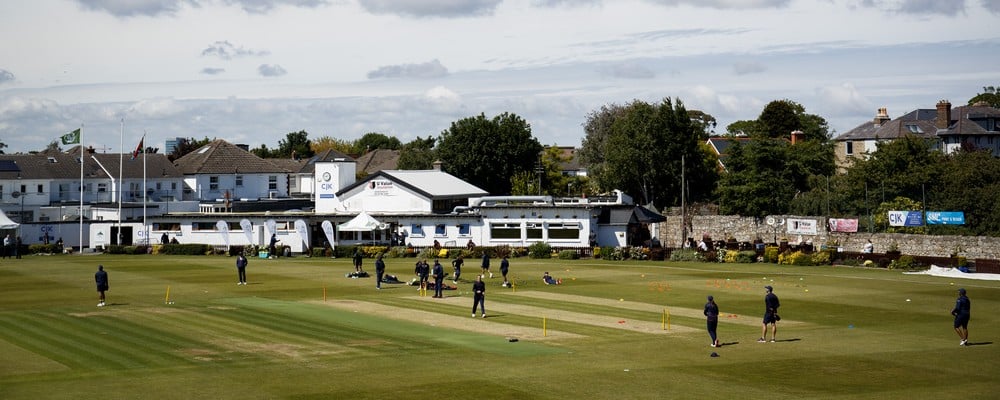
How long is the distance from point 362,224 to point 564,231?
15.8 meters

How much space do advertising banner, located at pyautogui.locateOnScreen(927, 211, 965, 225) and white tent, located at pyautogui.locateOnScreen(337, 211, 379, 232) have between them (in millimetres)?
40779

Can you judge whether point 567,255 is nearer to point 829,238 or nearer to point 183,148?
point 829,238

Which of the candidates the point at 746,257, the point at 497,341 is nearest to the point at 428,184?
the point at 746,257

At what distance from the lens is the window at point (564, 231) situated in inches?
3354

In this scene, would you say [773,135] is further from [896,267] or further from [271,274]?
[271,274]

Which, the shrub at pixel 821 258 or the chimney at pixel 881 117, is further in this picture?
the chimney at pixel 881 117

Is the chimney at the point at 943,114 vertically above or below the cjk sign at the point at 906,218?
above

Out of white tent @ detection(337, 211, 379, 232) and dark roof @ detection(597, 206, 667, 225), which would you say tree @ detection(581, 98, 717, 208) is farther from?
white tent @ detection(337, 211, 379, 232)

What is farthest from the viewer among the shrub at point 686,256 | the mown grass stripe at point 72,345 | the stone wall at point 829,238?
the shrub at point 686,256

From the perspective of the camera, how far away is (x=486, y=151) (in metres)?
129

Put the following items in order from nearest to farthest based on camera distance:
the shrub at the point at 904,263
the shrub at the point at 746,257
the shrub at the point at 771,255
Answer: the shrub at the point at 904,263 < the shrub at the point at 771,255 < the shrub at the point at 746,257

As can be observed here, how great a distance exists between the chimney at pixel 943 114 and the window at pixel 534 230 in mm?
63098

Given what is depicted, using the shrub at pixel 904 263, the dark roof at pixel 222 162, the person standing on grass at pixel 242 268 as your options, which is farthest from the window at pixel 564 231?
the dark roof at pixel 222 162

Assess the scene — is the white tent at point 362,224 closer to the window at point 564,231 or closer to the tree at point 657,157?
the window at point 564,231
